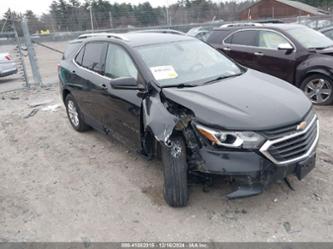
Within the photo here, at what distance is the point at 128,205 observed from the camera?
129 inches

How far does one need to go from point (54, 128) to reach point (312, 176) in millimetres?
4307

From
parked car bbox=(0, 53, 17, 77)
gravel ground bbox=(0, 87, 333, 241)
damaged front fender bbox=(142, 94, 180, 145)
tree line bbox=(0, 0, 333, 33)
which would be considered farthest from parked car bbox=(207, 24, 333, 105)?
tree line bbox=(0, 0, 333, 33)

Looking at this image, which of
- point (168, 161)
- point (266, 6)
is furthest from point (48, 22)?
point (266, 6)

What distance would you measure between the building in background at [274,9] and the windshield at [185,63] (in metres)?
42.6

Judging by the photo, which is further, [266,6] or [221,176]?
[266,6]

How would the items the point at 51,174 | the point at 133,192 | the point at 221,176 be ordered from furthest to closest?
1. the point at 51,174
2. the point at 133,192
3. the point at 221,176

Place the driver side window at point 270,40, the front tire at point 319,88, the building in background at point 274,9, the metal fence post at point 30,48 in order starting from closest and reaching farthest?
the front tire at point 319,88 → the driver side window at point 270,40 → the metal fence post at point 30,48 → the building in background at point 274,9

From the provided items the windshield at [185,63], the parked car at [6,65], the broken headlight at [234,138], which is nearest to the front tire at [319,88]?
the windshield at [185,63]

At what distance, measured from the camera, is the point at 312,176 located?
11.6 ft

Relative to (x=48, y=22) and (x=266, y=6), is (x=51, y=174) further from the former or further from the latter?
(x=266, y=6)

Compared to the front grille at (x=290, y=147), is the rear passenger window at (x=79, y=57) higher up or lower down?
higher up

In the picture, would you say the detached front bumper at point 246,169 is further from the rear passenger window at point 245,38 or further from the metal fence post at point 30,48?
the metal fence post at point 30,48

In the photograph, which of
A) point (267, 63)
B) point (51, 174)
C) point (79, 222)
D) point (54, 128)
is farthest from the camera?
point (267, 63)

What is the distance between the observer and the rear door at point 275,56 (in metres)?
6.27
